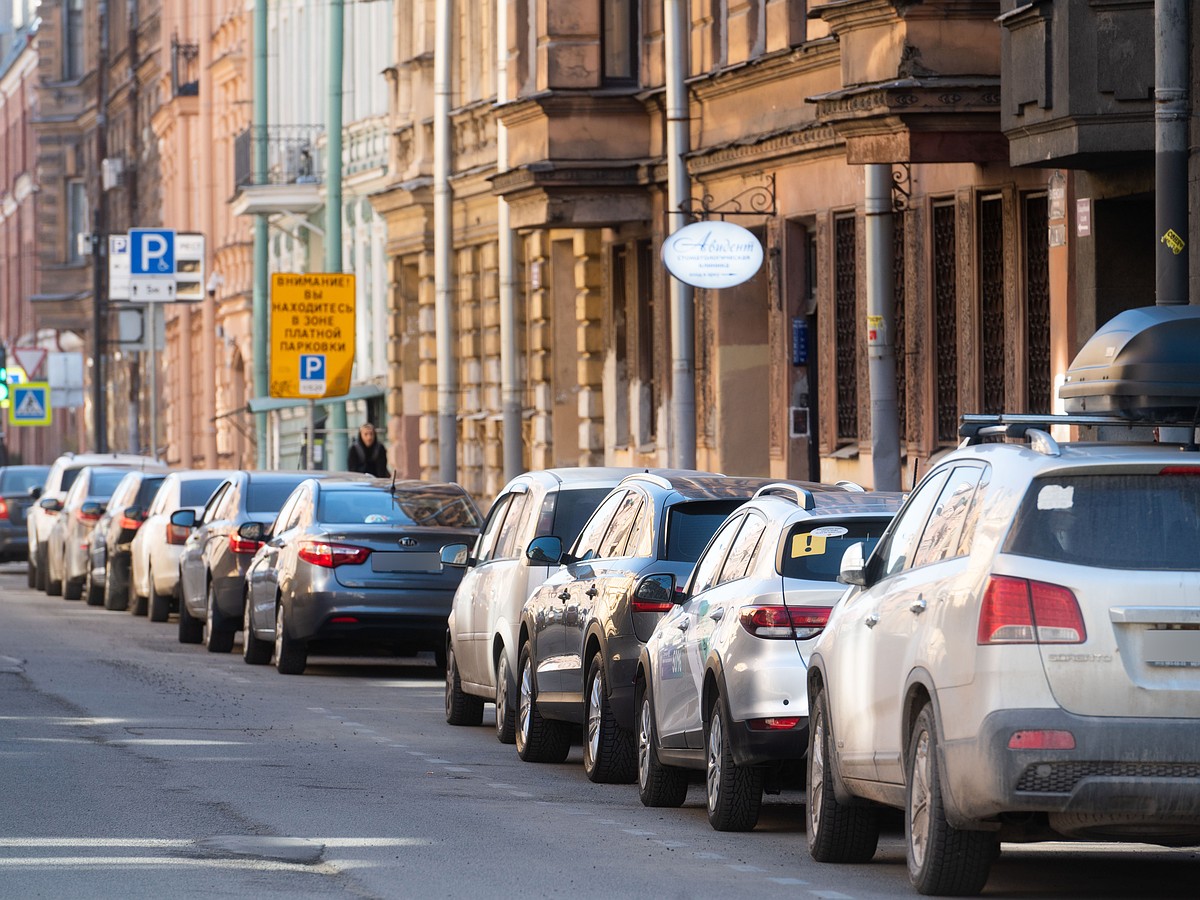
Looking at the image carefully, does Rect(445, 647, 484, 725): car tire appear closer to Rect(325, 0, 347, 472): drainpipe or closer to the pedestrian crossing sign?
Rect(325, 0, 347, 472): drainpipe

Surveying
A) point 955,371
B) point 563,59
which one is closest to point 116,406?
point 563,59

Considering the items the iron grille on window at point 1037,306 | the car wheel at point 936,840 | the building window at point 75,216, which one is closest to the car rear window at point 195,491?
the iron grille on window at point 1037,306

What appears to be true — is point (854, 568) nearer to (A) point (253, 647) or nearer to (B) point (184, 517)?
→ (A) point (253, 647)

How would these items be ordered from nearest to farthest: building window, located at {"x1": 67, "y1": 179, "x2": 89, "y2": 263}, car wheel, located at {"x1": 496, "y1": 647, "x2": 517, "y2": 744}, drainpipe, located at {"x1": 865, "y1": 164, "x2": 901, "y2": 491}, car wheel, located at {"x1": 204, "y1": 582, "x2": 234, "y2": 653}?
car wheel, located at {"x1": 496, "y1": 647, "x2": 517, "y2": 744}, drainpipe, located at {"x1": 865, "y1": 164, "x2": 901, "y2": 491}, car wheel, located at {"x1": 204, "y1": 582, "x2": 234, "y2": 653}, building window, located at {"x1": 67, "y1": 179, "x2": 89, "y2": 263}

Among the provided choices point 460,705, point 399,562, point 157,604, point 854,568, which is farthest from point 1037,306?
point 854,568

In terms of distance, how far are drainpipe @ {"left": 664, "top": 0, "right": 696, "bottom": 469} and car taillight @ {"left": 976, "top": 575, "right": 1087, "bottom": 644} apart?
17864 mm

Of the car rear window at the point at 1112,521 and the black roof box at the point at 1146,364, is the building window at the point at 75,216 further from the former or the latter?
the car rear window at the point at 1112,521

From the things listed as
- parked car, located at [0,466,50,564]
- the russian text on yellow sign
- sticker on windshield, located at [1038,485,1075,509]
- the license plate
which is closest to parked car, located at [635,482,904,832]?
sticker on windshield, located at [1038,485,1075,509]

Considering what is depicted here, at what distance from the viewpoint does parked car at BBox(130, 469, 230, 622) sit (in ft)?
96.2

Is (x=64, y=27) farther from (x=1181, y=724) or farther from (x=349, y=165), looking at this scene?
(x=1181, y=724)

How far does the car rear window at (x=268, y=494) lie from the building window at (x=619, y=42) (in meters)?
9.00

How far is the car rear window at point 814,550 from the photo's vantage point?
12320 mm

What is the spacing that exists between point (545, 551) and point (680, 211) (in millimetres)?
11896

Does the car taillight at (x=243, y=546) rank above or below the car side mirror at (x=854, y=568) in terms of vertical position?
below
